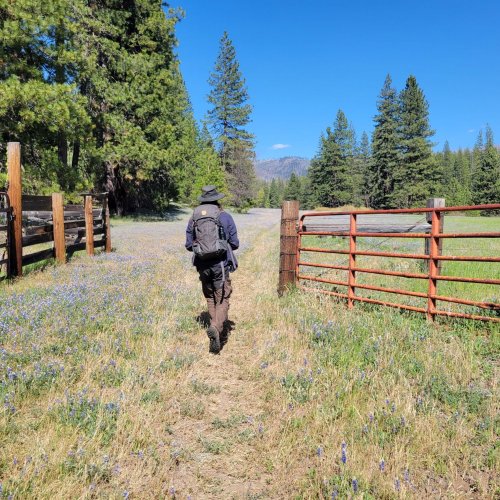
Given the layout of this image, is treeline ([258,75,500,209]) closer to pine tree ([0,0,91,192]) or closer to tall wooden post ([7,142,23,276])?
pine tree ([0,0,91,192])

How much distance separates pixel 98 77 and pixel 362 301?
2388 cm

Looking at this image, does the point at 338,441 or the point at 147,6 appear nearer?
the point at 338,441

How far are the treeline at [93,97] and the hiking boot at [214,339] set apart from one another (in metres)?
14.0

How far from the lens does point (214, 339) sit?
520 cm

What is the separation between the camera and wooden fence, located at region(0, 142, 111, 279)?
8523 millimetres

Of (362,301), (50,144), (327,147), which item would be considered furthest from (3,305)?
(327,147)

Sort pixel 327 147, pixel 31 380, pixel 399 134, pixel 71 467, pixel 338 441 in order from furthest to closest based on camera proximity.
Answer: pixel 327 147 < pixel 399 134 < pixel 31 380 < pixel 338 441 < pixel 71 467

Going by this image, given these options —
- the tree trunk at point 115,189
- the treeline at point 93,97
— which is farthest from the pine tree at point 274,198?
the tree trunk at point 115,189

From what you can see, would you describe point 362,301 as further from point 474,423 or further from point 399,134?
point 399,134

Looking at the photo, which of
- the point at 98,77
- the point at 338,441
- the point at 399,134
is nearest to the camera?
the point at 338,441

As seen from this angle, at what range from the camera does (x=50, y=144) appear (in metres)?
18.9

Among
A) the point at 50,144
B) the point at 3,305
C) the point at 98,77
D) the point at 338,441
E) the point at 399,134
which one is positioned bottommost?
the point at 338,441

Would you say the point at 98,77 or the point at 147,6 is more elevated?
the point at 147,6

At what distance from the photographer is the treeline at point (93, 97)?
15.8 metres
